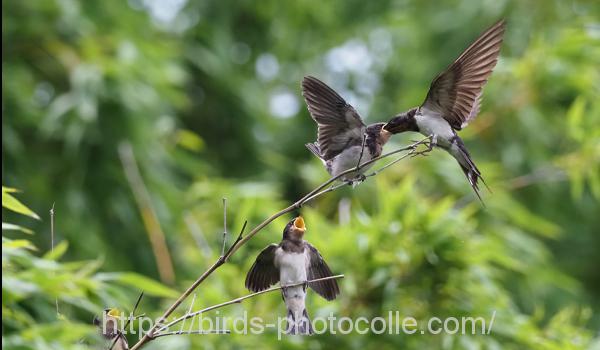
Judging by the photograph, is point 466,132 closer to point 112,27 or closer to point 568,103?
point 568,103

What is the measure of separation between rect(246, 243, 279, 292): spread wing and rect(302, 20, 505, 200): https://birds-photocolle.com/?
0.11m

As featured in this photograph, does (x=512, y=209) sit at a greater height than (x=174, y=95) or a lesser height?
lesser

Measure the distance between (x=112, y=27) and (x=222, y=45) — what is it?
3.30 feet

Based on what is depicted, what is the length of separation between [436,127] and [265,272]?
23 centimetres

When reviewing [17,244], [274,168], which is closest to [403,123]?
[17,244]

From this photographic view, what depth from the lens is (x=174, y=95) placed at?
332 centimetres

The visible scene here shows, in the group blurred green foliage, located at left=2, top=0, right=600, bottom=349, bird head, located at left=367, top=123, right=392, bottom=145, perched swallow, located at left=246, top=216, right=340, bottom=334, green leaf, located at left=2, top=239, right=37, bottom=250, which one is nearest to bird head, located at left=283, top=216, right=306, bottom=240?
perched swallow, located at left=246, top=216, right=340, bottom=334

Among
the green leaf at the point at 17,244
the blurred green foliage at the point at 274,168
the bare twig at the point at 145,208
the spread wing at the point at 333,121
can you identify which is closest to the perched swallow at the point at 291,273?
the spread wing at the point at 333,121

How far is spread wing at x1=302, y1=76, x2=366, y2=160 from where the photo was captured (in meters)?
0.98

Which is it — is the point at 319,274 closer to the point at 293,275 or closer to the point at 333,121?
the point at 293,275

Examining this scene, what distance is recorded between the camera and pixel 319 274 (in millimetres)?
1048

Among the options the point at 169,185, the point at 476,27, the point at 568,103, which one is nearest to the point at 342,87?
the point at 476,27

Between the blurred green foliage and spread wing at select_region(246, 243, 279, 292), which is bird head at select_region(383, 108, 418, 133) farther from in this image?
the blurred green foliage

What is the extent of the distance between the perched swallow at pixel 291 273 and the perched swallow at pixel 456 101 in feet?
0.49
